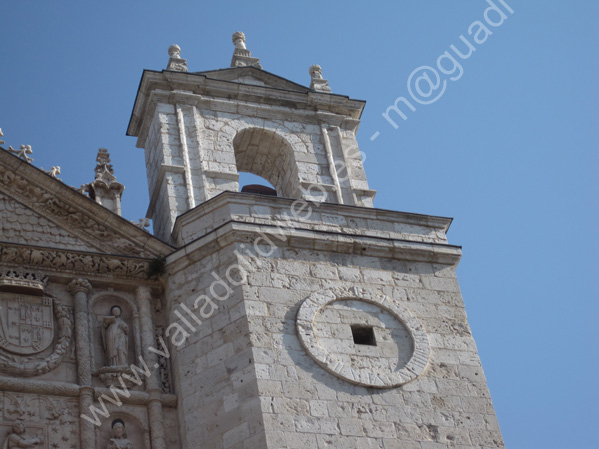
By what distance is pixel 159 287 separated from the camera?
14938 mm

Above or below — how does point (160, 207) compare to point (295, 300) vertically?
above

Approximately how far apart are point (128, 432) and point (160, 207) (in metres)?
3.90

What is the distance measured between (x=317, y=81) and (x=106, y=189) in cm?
402

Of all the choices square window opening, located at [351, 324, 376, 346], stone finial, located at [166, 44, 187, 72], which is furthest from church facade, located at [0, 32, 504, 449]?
stone finial, located at [166, 44, 187, 72]

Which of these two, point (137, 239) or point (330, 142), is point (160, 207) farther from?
point (330, 142)

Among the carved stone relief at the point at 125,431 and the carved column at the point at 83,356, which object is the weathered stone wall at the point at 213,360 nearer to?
the carved stone relief at the point at 125,431

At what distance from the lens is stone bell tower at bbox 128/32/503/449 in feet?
43.9

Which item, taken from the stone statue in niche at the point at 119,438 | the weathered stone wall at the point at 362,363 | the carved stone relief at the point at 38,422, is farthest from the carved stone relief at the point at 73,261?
the stone statue in niche at the point at 119,438

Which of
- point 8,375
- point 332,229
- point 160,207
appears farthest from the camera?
point 160,207

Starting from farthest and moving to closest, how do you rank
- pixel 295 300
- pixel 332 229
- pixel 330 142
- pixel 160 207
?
pixel 330 142
pixel 160 207
pixel 332 229
pixel 295 300

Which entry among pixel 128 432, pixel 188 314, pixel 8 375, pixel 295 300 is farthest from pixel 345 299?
pixel 8 375

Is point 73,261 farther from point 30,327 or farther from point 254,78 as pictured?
point 254,78

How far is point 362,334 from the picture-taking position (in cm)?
1450

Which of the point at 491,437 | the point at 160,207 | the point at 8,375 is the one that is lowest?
the point at 491,437
